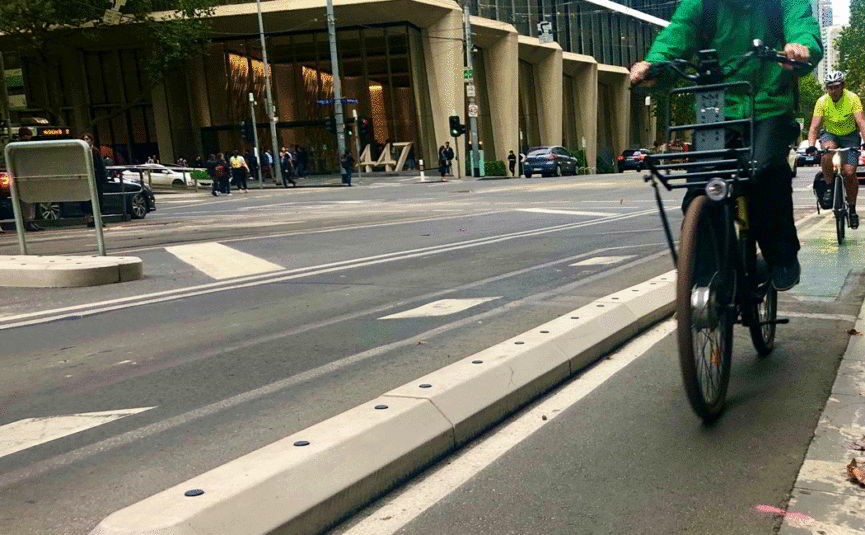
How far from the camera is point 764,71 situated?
3.90 m

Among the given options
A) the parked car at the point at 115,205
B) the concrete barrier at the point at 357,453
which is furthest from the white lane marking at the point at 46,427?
the parked car at the point at 115,205

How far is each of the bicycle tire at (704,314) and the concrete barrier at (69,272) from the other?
19.6 feet

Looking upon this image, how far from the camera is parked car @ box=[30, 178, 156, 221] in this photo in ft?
53.7

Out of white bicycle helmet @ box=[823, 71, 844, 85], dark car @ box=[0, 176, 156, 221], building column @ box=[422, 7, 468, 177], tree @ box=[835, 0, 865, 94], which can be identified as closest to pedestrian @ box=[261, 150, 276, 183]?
building column @ box=[422, 7, 468, 177]

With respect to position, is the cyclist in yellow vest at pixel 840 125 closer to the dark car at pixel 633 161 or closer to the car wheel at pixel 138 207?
the dark car at pixel 633 161

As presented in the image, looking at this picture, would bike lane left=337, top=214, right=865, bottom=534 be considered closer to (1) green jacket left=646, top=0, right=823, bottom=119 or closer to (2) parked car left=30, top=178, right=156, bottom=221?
(1) green jacket left=646, top=0, right=823, bottom=119

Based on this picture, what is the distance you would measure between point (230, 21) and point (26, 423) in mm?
43908

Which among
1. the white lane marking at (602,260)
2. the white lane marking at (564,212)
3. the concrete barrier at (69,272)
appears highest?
the concrete barrier at (69,272)

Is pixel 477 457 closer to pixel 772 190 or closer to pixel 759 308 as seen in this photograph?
pixel 759 308

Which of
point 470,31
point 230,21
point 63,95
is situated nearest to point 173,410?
point 470,31

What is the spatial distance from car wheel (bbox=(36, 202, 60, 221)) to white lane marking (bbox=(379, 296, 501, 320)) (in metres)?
12.4

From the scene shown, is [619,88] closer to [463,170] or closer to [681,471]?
[463,170]

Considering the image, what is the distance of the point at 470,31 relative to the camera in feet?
139

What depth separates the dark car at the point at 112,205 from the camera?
16.2 m
